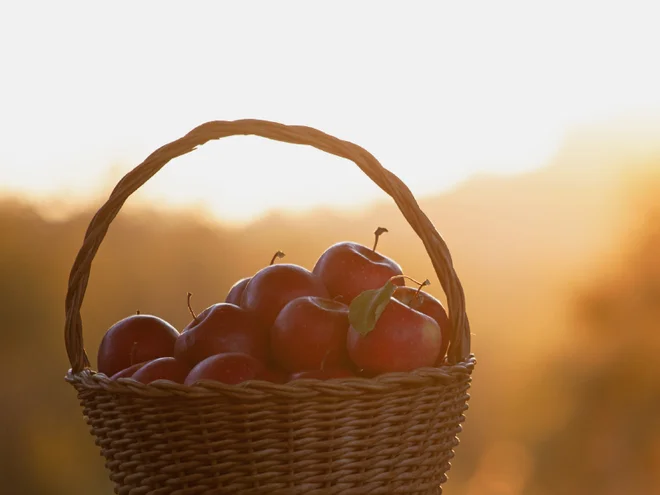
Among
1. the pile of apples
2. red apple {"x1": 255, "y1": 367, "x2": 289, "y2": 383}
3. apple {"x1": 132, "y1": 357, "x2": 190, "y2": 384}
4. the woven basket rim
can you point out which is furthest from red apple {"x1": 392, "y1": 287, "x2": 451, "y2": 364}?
apple {"x1": 132, "y1": 357, "x2": 190, "y2": 384}

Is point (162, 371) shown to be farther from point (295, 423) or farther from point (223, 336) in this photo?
point (295, 423)

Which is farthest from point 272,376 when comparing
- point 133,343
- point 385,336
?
point 133,343

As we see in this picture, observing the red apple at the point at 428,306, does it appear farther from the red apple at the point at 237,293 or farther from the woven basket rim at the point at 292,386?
the red apple at the point at 237,293

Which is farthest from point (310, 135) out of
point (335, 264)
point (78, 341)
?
point (78, 341)

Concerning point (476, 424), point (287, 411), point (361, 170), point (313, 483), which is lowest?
point (476, 424)

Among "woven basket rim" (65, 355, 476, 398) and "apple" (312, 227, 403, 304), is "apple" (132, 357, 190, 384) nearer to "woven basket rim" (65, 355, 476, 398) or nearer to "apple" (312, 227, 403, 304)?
"woven basket rim" (65, 355, 476, 398)

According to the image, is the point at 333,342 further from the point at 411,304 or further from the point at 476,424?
the point at 476,424

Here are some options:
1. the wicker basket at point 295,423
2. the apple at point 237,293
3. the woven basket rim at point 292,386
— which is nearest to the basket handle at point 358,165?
the wicker basket at point 295,423

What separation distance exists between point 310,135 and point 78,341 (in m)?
0.52

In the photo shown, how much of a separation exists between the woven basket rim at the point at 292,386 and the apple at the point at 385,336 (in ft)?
0.13

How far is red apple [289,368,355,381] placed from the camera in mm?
1096

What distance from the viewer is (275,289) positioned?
4.10 ft

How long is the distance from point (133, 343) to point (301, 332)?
0.32 metres

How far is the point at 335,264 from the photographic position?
1.31m
